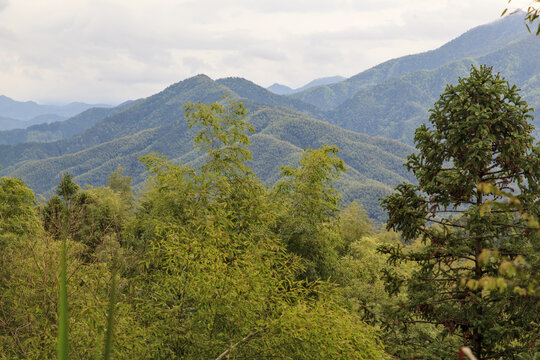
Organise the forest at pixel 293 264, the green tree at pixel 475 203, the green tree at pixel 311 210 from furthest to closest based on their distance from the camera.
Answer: the green tree at pixel 311 210, the green tree at pixel 475 203, the forest at pixel 293 264

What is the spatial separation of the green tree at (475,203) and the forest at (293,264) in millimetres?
39

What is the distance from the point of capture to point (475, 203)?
9109 mm

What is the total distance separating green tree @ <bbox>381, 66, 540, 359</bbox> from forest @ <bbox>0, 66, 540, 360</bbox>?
Answer: 4 centimetres

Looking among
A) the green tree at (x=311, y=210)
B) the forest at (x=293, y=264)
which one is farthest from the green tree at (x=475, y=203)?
the green tree at (x=311, y=210)

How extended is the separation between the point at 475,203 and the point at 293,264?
418cm

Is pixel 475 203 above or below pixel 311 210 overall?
above

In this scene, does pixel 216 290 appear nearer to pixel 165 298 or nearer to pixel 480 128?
pixel 165 298

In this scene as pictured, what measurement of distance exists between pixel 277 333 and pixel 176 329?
1.46m

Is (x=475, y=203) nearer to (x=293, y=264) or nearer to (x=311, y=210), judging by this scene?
(x=293, y=264)

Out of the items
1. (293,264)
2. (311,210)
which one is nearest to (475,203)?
(293,264)

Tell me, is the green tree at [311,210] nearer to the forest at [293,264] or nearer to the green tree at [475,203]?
the forest at [293,264]

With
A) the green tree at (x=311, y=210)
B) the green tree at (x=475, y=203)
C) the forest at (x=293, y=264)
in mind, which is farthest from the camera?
the green tree at (x=311, y=210)

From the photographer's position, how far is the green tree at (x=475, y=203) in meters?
8.30

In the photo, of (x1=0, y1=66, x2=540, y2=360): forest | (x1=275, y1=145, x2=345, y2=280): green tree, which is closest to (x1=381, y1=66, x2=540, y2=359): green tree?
(x1=0, y1=66, x2=540, y2=360): forest
